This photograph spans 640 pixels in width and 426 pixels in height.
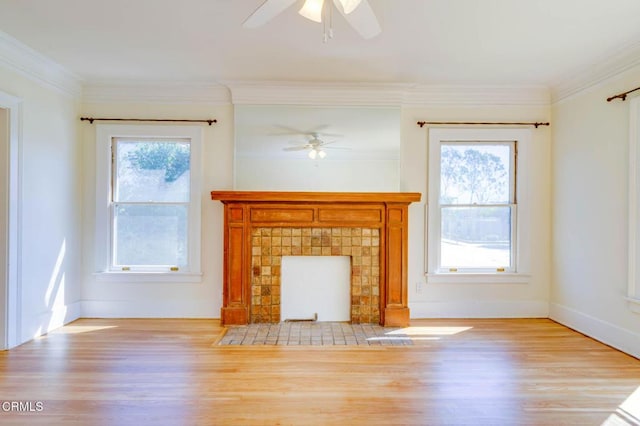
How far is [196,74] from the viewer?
3.71 meters

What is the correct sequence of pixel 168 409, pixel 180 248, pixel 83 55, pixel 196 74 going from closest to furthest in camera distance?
pixel 168 409 < pixel 83 55 < pixel 196 74 < pixel 180 248

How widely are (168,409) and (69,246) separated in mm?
2459

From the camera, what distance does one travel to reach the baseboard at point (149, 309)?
402 centimetres

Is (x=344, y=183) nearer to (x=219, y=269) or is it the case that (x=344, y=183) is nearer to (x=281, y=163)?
(x=281, y=163)

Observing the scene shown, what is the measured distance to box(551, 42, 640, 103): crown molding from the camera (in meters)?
3.06

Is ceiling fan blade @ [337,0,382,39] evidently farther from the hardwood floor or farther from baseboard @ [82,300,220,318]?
baseboard @ [82,300,220,318]

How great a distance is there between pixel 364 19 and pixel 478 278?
10.2 ft

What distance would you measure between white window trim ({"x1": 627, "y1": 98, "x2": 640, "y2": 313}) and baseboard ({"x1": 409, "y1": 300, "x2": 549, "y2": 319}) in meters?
1.10

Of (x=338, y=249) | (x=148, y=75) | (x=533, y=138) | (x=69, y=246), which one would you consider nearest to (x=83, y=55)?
(x=148, y=75)

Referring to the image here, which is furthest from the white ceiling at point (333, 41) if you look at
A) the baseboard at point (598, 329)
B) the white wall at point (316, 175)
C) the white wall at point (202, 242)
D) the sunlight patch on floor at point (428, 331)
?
the sunlight patch on floor at point (428, 331)

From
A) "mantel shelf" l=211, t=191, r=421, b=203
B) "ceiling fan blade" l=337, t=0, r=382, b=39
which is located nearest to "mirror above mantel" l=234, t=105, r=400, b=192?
"mantel shelf" l=211, t=191, r=421, b=203

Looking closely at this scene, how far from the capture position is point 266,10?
1.88m

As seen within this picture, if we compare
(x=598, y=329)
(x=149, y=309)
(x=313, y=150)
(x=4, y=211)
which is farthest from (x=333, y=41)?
(x=598, y=329)

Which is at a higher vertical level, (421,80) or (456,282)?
(421,80)
